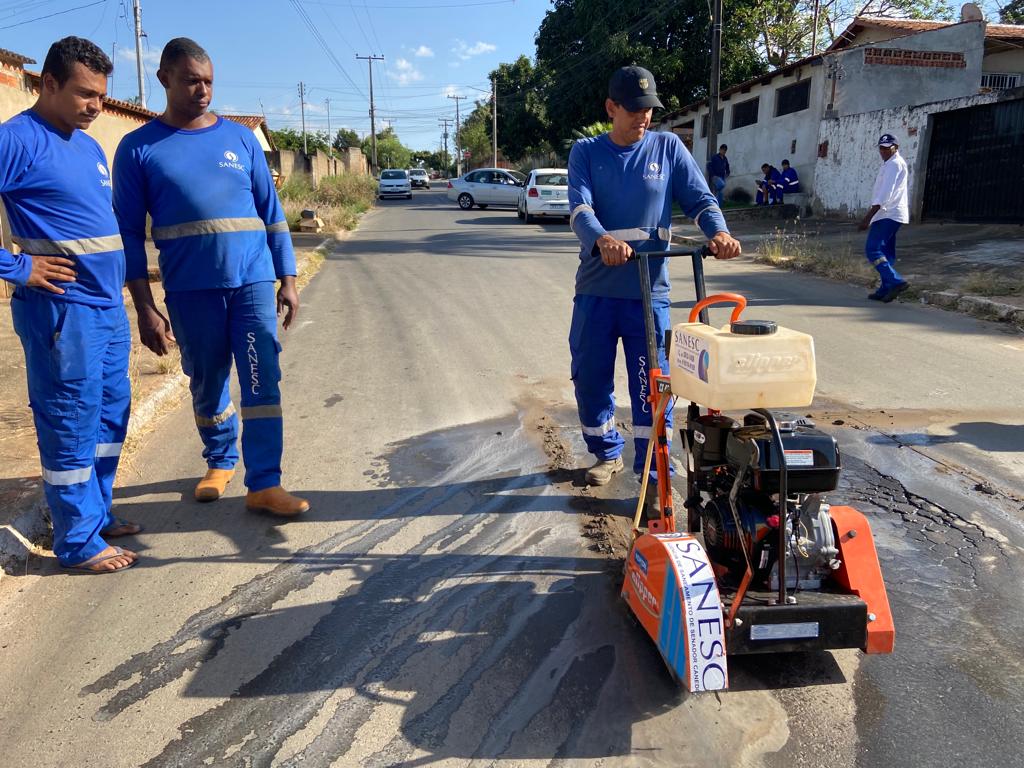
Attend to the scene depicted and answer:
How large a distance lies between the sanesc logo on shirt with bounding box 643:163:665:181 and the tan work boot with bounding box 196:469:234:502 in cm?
264

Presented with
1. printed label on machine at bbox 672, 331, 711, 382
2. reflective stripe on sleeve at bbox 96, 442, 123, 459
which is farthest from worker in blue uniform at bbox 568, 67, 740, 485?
reflective stripe on sleeve at bbox 96, 442, 123, 459

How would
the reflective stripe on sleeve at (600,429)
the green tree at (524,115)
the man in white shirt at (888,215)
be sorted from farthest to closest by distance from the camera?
1. the green tree at (524,115)
2. the man in white shirt at (888,215)
3. the reflective stripe on sleeve at (600,429)

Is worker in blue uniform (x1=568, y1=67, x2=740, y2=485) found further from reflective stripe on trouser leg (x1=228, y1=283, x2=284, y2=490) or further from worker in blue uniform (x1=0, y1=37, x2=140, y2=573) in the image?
worker in blue uniform (x1=0, y1=37, x2=140, y2=573)

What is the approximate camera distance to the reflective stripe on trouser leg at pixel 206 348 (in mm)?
3766

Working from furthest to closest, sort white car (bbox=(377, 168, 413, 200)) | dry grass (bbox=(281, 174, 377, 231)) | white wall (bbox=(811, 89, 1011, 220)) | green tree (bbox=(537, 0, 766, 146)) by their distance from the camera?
1. white car (bbox=(377, 168, 413, 200))
2. green tree (bbox=(537, 0, 766, 146))
3. dry grass (bbox=(281, 174, 377, 231))
4. white wall (bbox=(811, 89, 1011, 220))

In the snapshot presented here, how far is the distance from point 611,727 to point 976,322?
748 centimetres

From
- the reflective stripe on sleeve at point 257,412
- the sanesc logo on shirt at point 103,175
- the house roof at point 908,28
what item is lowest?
the reflective stripe on sleeve at point 257,412

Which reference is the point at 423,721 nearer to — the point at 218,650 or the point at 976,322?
the point at 218,650

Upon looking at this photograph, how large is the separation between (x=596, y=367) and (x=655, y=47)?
35.0 m

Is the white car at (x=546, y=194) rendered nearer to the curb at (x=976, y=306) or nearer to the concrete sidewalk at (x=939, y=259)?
the concrete sidewalk at (x=939, y=259)

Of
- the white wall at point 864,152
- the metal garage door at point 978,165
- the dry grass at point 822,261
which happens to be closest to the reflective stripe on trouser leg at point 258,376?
the dry grass at point 822,261

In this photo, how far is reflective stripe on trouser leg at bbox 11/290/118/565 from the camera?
10.5 feet

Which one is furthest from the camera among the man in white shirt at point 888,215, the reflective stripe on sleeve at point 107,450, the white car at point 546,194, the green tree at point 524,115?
the green tree at point 524,115

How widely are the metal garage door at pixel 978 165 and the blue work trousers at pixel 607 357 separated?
13786 mm
